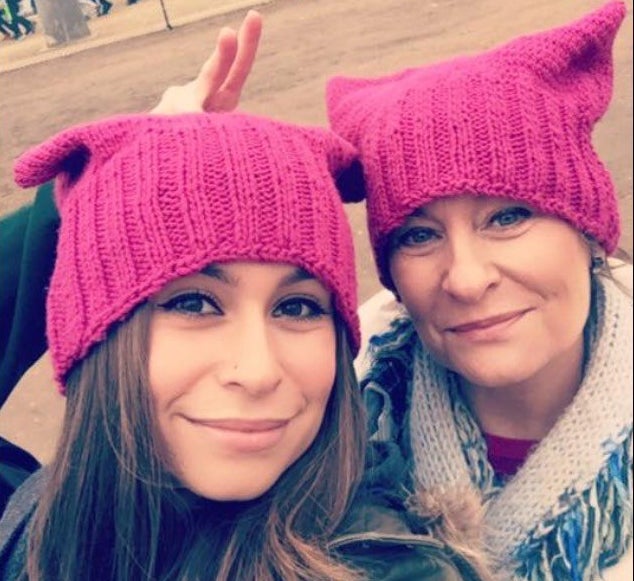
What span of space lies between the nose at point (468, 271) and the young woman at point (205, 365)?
0.50ft

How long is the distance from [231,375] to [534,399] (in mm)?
640

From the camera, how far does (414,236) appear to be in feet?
4.56

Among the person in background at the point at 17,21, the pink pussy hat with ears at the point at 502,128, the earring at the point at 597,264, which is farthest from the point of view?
the earring at the point at 597,264

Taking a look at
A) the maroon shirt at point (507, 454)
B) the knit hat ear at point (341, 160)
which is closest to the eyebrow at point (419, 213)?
the knit hat ear at point (341, 160)

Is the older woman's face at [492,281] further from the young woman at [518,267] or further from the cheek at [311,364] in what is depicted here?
the cheek at [311,364]

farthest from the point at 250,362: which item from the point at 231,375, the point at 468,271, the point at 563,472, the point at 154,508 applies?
the point at 563,472

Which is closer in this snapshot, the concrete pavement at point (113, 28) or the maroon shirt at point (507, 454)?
the concrete pavement at point (113, 28)

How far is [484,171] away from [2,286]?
2.57 feet

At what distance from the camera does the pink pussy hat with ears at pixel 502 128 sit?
1292 mm

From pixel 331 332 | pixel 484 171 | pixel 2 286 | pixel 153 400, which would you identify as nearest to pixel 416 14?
pixel 484 171

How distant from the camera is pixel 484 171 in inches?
50.6

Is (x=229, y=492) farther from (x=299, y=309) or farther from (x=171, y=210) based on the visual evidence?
(x=171, y=210)

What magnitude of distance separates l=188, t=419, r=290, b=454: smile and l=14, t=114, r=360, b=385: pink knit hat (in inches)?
6.7

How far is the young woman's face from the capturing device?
1.11 meters
